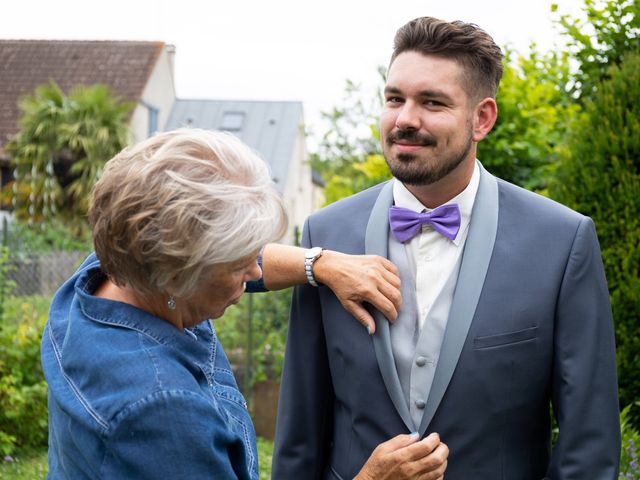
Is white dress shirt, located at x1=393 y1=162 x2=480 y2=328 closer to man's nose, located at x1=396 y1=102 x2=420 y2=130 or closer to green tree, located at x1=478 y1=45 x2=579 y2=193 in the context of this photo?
man's nose, located at x1=396 y1=102 x2=420 y2=130

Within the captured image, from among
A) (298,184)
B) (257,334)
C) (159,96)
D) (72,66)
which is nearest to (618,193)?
(257,334)

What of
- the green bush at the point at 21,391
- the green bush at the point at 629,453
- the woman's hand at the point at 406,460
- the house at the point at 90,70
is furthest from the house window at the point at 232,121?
the woman's hand at the point at 406,460

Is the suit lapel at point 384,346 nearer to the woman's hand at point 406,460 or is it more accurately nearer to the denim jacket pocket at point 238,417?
the woman's hand at point 406,460

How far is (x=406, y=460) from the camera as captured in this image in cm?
194

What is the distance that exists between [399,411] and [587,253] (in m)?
0.66

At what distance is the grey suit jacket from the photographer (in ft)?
7.03

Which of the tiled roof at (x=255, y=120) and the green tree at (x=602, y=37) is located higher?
the green tree at (x=602, y=37)

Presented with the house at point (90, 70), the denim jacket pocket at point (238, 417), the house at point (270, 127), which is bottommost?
the house at point (270, 127)

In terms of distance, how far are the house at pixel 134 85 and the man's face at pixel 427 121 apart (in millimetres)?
24257

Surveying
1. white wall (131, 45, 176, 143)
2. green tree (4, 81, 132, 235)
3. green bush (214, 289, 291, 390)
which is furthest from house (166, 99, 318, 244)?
green bush (214, 289, 291, 390)

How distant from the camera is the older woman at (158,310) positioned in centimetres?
147

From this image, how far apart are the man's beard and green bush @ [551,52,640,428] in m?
1.48

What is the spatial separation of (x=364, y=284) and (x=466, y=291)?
271mm

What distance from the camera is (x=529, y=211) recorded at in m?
2.31
